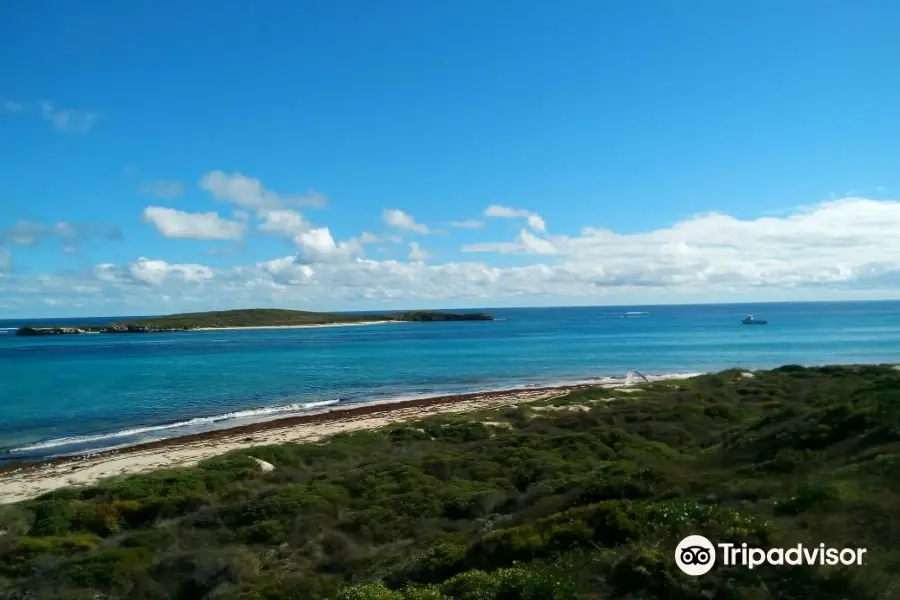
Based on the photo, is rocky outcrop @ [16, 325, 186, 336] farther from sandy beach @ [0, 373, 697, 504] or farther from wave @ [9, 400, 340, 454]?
sandy beach @ [0, 373, 697, 504]

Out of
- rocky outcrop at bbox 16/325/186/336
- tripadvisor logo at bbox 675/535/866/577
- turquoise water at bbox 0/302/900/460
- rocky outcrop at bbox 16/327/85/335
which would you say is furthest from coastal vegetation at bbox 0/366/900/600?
rocky outcrop at bbox 16/327/85/335

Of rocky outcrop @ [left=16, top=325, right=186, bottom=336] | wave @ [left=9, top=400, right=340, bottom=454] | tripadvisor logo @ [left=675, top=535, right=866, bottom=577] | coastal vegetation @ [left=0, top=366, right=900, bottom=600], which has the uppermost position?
rocky outcrop @ [left=16, top=325, right=186, bottom=336]

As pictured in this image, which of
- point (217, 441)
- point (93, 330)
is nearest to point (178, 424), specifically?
point (217, 441)

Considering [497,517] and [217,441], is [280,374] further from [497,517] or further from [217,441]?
[497,517]

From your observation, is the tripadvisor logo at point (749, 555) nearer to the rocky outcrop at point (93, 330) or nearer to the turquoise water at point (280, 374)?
the turquoise water at point (280, 374)

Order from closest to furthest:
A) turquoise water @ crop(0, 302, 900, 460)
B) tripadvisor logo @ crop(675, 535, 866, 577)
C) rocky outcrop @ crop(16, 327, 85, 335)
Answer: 1. tripadvisor logo @ crop(675, 535, 866, 577)
2. turquoise water @ crop(0, 302, 900, 460)
3. rocky outcrop @ crop(16, 327, 85, 335)

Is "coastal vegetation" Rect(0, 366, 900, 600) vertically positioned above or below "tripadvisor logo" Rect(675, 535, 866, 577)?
below
